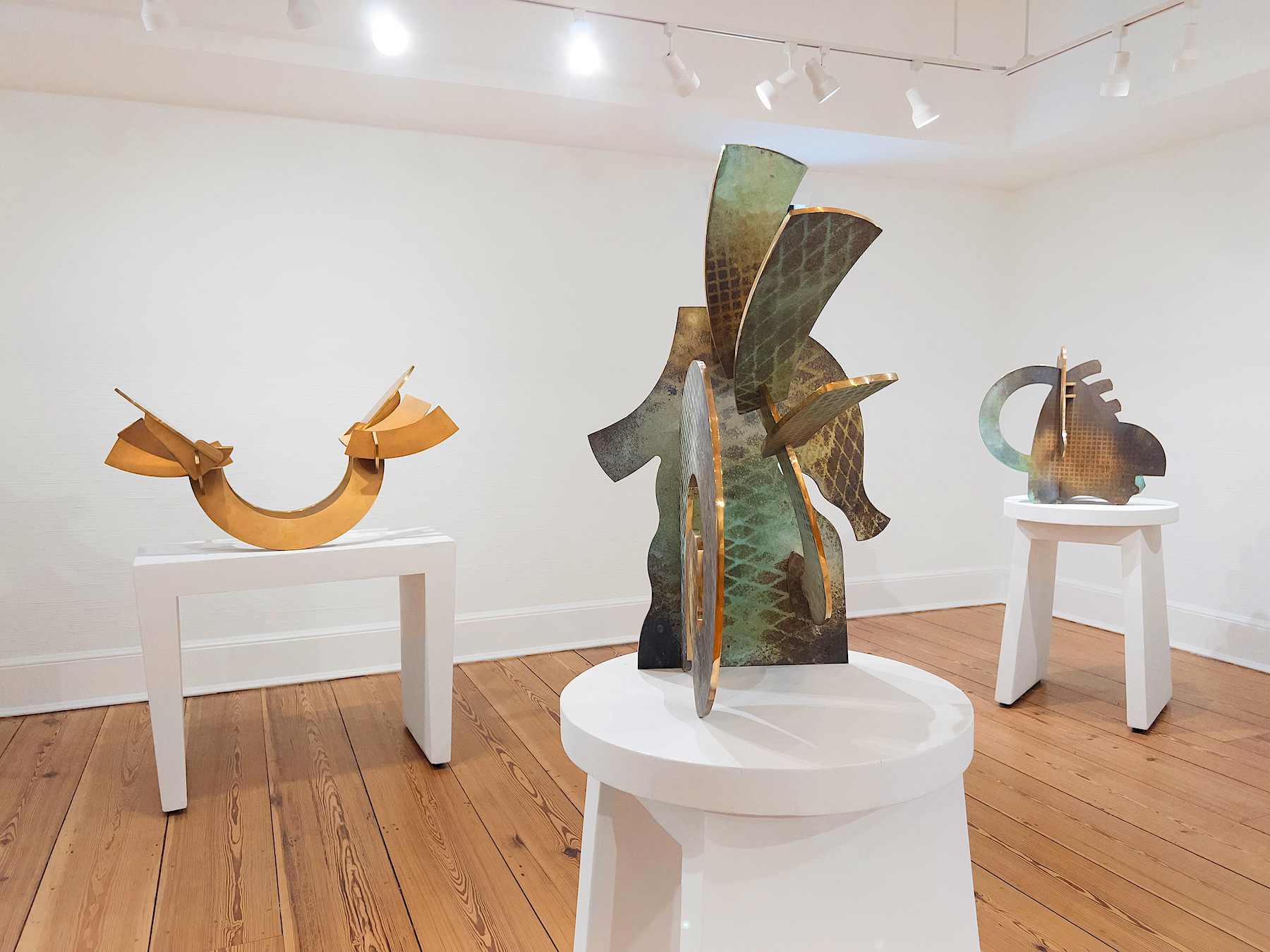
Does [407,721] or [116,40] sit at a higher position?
[116,40]

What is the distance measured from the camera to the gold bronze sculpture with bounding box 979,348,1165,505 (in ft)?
8.73

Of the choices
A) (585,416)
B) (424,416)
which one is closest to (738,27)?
(585,416)

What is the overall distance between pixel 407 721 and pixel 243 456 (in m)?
1.11

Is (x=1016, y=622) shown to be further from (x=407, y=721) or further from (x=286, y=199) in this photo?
(x=286, y=199)

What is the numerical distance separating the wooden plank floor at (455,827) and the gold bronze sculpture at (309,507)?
25.3 inches

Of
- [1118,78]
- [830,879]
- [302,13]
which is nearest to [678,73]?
[302,13]

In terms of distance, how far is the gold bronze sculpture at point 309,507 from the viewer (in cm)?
217

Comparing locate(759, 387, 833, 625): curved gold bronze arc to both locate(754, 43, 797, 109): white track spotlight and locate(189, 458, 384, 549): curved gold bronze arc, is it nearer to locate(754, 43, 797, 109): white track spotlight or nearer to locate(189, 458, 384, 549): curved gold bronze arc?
locate(189, 458, 384, 549): curved gold bronze arc

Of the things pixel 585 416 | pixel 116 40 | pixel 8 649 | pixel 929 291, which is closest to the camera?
pixel 116 40

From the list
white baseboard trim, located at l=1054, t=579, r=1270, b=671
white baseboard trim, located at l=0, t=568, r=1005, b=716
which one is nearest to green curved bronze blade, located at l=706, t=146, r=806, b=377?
white baseboard trim, located at l=0, t=568, r=1005, b=716

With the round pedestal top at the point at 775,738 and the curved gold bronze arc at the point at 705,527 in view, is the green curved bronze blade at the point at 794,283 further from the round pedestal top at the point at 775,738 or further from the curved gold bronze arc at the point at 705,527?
the round pedestal top at the point at 775,738

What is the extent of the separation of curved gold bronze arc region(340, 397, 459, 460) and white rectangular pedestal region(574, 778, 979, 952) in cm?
161

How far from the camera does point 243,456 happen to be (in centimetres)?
302

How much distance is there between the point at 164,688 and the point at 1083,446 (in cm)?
266
